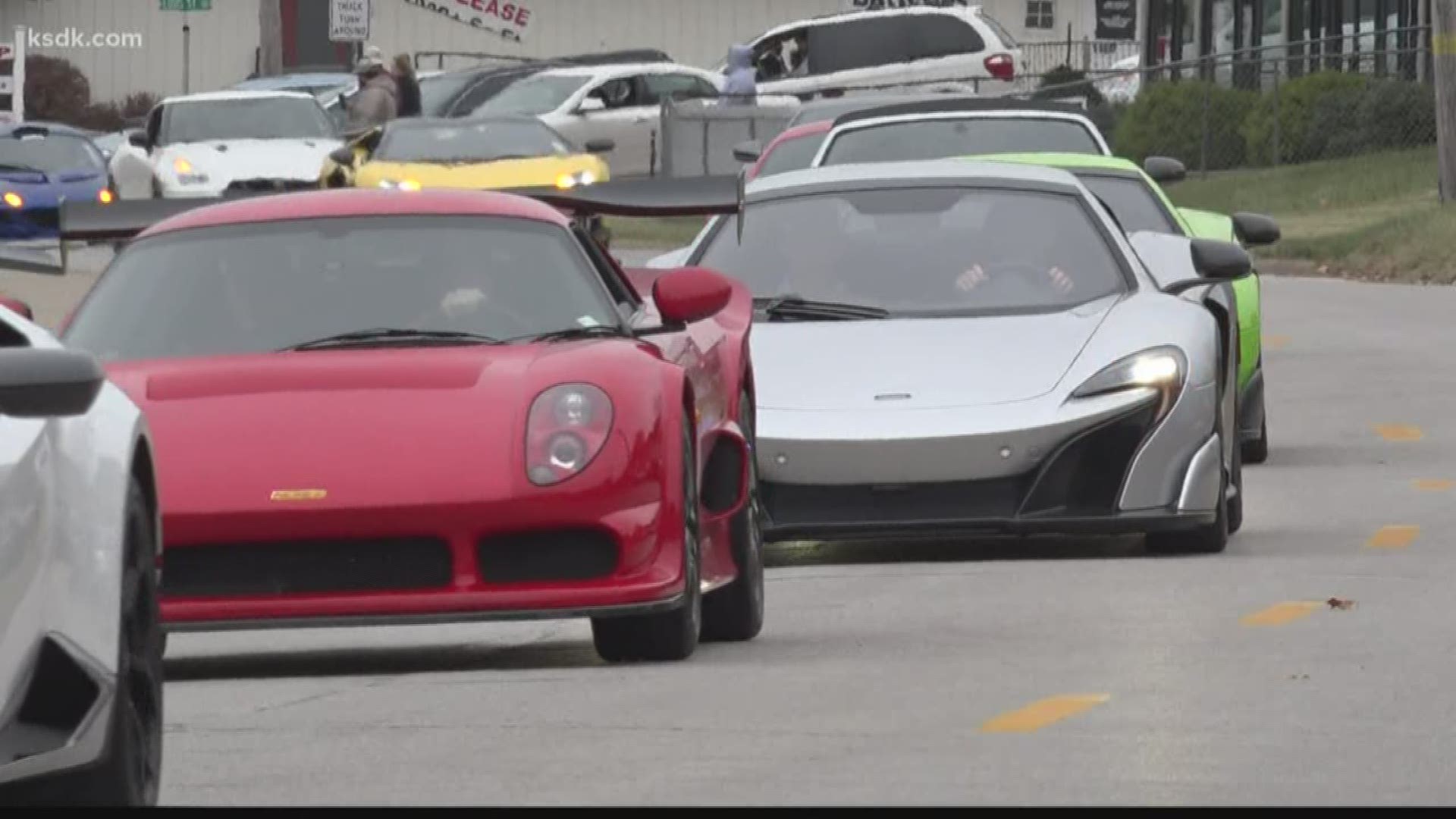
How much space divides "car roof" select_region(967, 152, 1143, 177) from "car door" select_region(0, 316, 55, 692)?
34.3 ft

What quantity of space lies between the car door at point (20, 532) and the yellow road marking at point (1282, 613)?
4.99 m

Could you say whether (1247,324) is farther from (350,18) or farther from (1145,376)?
(350,18)

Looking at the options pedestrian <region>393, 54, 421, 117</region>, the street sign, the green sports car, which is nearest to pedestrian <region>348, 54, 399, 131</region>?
pedestrian <region>393, 54, 421, 117</region>

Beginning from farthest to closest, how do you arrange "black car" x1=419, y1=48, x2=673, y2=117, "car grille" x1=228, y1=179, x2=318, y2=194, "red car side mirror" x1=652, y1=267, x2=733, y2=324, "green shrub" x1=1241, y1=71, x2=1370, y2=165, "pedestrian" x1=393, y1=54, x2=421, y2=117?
"black car" x1=419, y1=48, x2=673, y2=117 → "green shrub" x1=1241, y1=71, x2=1370, y2=165 → "pedestrian" x1=393, y1=54, x2=421, y2=117 → "car grille" x1=228, y1=179, x2=318, y2=194 → "red car side mirror" x1=652, y1=267, x2=733, y2=324

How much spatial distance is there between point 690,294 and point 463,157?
21.7 metres

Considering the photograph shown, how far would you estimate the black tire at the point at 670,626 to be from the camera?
10242 mm

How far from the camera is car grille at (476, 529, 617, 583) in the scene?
999 centimetres

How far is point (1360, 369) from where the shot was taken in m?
22.8

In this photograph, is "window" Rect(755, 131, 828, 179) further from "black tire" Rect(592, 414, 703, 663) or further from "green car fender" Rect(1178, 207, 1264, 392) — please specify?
"black tire" Rect(592, 414, 703, 663)

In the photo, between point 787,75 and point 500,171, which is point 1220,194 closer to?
point 500,171

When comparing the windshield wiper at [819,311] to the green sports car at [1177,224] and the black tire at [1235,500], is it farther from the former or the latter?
the green sports car at [1177,224]

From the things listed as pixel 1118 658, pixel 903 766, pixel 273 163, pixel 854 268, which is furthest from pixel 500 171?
pixel 903 766

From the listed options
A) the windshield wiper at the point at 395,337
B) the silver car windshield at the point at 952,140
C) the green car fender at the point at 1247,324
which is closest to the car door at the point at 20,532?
the windshield wiper at the point at 395,337

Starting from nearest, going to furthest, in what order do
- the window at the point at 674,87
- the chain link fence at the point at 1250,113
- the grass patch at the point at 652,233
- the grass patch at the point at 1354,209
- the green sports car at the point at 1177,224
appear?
the green sports car at the point at 1177,224, the grass patch at the point at 1354,209, the grass patch at the point at 652,233, the chain link fence at the point at 1250,113, the window at the point at 674,87
